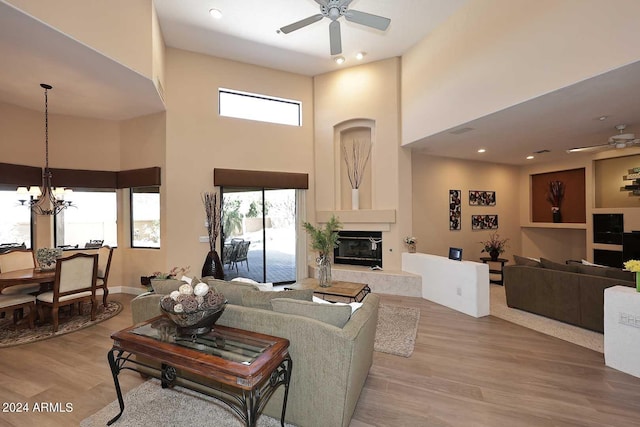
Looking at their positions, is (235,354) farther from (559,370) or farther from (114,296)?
(114,296)

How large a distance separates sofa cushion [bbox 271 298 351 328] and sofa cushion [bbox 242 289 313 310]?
0.25m

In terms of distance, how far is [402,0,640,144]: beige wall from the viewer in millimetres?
2814

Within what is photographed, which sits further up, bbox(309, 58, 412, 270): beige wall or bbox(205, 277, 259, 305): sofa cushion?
bbox(309, 58, 412, 270): beige wall

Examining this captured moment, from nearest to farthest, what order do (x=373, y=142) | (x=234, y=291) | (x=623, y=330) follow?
(x=234, y=291), (x=623, y=330), (x=373, y=142)

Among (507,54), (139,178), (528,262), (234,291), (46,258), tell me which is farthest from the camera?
(139,178)

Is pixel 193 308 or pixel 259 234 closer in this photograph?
pixel 193 308

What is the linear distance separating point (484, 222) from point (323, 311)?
718cm

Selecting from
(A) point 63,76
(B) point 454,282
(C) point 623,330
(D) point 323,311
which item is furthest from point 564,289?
(A) point 63,76

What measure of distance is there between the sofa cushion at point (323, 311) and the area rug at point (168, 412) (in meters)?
0.90

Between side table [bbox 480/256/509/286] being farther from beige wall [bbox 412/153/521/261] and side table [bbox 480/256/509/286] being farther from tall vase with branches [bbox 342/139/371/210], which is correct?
tall vase with branches [bbox 342/139/371/210]

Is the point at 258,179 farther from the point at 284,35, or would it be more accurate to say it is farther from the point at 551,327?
the point at 551,327

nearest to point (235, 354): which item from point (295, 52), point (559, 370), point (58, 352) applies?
point (58, 352)

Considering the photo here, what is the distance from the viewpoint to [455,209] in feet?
24.4

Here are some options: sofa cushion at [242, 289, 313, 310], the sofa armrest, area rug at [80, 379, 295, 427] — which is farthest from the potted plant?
the sofa armrest
